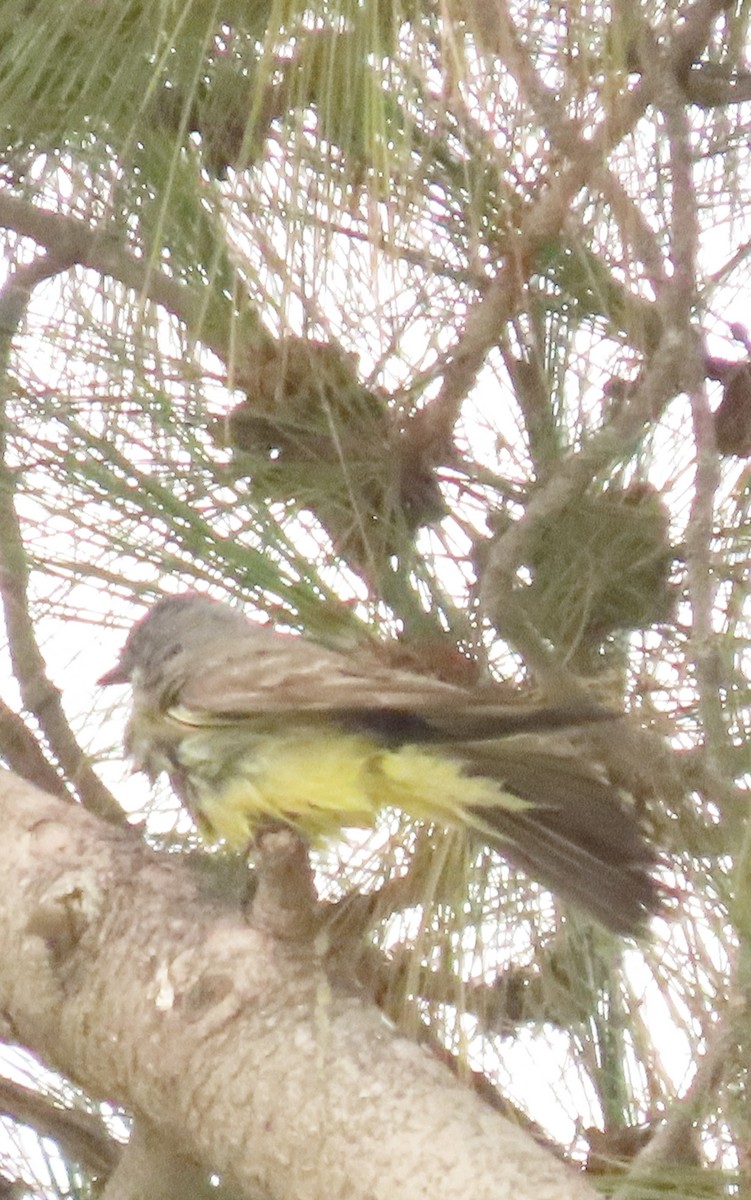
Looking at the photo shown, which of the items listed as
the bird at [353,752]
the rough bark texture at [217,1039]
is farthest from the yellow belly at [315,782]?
the rough bark texture at [217,1039]

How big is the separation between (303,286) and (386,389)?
13 cm

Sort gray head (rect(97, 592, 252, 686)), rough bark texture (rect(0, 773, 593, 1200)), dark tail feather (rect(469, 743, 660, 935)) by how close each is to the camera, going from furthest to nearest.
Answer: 1. gray head (rect(97, 592, 252, 686))
2. dark tail feather (rect(469, 743, 660, 935))
3. rough bark texture (rect(0, 773, 593, 1200))

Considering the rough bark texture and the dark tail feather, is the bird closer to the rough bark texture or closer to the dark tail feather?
the dark tail feather

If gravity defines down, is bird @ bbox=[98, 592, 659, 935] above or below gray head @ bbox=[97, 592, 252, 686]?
below

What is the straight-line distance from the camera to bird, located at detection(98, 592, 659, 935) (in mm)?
1205

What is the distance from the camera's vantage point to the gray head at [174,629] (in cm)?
145

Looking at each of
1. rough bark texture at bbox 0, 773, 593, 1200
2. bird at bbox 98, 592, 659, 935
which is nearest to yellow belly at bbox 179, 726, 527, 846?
bird at bbox 98, 592, 659, 935

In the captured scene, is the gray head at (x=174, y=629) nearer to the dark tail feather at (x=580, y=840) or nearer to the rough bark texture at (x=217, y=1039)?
the rough bark texture at (x=217, y=1039)

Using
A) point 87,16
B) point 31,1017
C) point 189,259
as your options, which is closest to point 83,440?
point 189,259

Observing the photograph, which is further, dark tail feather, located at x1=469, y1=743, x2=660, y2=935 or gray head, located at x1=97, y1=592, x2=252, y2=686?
gray head, located at x1=97, y1=592, x2=252, y2=686

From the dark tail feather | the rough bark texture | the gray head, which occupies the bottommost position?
the rough bark texture

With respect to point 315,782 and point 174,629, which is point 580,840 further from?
point 174,629

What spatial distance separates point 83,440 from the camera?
142 centimetres

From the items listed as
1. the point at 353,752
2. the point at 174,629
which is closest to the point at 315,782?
the point at 353,752
